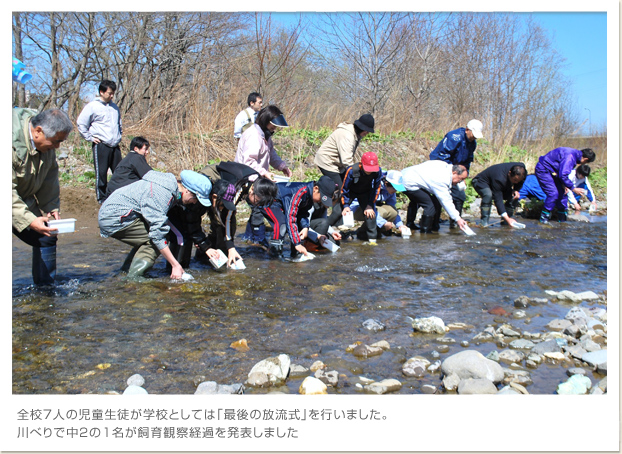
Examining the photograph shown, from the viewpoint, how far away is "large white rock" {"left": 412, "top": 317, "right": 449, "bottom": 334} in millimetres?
3615

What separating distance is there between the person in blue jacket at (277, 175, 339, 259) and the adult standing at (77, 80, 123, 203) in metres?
2.54

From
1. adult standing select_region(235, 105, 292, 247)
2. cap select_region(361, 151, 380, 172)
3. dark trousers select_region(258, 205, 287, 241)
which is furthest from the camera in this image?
cap select_region(361, 151, 380, 172)

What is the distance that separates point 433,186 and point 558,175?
2.68m

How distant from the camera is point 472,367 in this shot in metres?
2.90

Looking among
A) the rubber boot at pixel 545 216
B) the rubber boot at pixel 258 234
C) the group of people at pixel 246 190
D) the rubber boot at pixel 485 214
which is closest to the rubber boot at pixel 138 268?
the group of people at pixel 246 190

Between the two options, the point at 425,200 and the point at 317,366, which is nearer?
the point at 317,366

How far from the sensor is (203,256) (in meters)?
5.64

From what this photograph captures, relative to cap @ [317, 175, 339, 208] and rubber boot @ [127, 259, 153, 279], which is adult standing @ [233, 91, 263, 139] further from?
rubber boot @ [127, 259, 153, 279]

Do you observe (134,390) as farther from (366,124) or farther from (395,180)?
(395,180)

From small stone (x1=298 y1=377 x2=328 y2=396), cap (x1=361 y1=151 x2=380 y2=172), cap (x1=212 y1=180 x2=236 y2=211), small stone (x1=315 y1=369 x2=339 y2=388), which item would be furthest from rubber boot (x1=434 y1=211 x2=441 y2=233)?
small stone (x1=298 y1=377 x2=328 y2=396)

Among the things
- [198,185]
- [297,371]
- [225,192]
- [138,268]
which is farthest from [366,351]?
[138,268]

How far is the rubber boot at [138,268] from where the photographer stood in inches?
186

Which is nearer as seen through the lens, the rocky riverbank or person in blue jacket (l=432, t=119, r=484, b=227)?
the rocky riverbank

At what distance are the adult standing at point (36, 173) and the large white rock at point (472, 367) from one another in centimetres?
304
